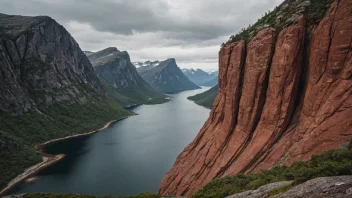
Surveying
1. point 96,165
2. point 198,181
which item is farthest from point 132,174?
point 198,181

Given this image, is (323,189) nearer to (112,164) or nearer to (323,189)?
(323,189)

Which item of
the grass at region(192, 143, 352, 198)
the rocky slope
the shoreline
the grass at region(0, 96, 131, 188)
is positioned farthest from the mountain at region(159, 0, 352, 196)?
the grass at region(0, 96, 131, 188)

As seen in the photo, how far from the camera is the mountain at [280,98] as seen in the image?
105 ft

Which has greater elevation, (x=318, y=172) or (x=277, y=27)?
(x=277, y=27)

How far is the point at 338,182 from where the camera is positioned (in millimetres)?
16672

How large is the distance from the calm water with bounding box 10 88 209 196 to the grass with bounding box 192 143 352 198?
59.8 m

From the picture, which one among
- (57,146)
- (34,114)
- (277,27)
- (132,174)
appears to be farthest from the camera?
(34,114)

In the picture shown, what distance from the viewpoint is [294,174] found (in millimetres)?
24281

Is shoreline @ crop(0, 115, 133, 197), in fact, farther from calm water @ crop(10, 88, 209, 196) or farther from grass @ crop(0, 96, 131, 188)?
calm water @ crop(10, 88, 209, 196)

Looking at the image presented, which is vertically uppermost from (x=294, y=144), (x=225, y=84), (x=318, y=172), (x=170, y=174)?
(x=225, y=84)

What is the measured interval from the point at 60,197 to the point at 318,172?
224 feet

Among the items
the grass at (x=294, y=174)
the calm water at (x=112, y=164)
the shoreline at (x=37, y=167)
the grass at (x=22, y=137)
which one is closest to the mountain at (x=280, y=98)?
the grass at (x=294, y=174)

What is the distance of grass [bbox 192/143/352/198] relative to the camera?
19869 mm

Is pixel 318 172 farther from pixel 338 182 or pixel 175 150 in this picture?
pixel 175 150
